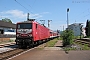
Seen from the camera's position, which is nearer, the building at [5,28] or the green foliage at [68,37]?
the green foliage at [68,37]

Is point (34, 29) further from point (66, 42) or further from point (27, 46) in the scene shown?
point (66, 42)

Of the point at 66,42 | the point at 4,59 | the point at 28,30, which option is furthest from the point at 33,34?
the point at 4,59

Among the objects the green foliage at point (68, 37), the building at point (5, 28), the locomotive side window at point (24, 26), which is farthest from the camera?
the building at point (5, 28)

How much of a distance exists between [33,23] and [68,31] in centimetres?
458

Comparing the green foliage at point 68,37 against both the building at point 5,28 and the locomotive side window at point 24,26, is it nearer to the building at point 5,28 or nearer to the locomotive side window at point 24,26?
the locomotive side window at point 24,26

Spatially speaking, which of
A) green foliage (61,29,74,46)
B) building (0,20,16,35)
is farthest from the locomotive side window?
building (0,20,16,35)

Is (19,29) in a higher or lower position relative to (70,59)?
higher

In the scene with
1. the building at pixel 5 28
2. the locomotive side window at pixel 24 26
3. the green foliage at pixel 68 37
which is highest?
the building at pixel 5 28

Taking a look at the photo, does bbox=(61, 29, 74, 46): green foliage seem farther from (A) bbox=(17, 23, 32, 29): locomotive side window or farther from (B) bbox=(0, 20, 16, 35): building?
(B) bbox=(0, 20, 16, 35): building

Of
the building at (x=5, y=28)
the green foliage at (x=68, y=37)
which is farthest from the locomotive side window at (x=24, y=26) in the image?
the building at (x=5, y=28)

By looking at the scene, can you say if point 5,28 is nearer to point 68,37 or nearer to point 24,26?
point 24,26

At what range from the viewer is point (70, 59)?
13.3 m

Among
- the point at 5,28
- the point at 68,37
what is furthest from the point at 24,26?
the point at 5,28

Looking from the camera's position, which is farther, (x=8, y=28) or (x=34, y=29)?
(x=8, y=28)
